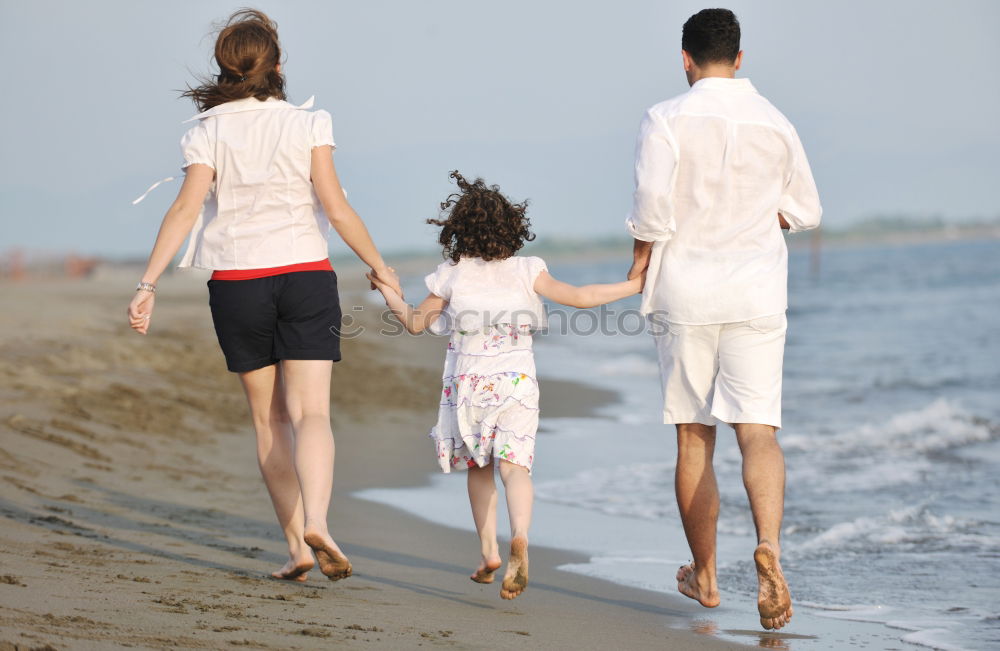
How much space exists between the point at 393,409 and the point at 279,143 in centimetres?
572

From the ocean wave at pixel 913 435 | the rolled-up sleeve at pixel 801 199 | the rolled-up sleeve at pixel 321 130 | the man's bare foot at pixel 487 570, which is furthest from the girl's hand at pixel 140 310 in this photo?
the ocean wave at pixel 913 435

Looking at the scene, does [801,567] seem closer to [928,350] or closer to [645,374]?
[645,374]

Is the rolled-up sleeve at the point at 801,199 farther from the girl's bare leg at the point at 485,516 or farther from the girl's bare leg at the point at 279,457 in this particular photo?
the girl's bare leg at the point at 279,457

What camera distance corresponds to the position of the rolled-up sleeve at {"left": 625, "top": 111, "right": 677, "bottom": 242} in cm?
340

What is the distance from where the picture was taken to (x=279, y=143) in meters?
3.47

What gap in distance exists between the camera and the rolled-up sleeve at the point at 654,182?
340cm

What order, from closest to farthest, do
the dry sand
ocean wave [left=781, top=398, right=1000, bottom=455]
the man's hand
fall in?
1. the dry sand
2. the man's hand
3. ocean wave [left=781, top=398, right=1000, bottom=455]

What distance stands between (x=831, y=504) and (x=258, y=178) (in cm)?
378

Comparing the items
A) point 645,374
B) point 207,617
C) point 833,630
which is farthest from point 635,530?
point 645,374

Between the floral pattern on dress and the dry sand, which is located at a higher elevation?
the floral pattern on dress

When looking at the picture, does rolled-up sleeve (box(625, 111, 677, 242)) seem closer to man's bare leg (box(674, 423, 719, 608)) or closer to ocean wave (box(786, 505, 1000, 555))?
man's bare leg (box(674, 423, 719, 608))

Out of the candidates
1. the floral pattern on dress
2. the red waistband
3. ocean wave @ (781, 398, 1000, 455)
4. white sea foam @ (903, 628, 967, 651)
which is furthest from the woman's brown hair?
ocean wave @ (781, 398, 1000, 455)

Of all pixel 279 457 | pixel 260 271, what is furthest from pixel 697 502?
pixel 260 271

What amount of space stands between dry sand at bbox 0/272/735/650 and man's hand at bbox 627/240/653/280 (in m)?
1.17
